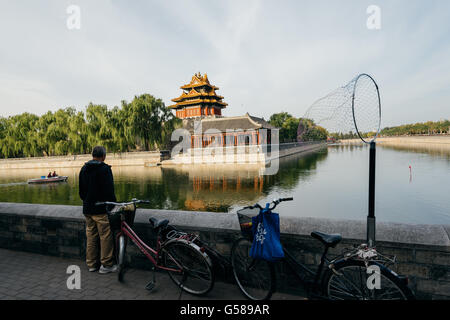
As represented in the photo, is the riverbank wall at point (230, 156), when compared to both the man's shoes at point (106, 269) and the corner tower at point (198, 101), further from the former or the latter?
the man's shoes at point (106, 269)

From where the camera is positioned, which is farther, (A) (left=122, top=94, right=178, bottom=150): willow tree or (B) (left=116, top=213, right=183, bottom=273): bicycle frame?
(A) (left=122, top=94, right=178, bottom=150): willow tree

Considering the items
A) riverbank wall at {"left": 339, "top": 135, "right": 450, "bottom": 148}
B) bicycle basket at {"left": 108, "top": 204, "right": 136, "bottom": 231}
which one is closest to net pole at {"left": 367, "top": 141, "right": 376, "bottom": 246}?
bicycle basket at {"left": 108, "top": 204, "right": 136, "bottom": 231}

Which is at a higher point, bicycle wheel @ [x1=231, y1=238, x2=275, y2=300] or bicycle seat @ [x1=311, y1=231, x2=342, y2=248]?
bicycle seat @ [x1=311, y1=231, x2=342, y2=248]

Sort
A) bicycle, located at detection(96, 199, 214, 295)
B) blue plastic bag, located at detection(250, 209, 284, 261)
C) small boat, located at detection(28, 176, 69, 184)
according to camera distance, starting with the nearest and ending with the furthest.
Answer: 1. blue plastic bag, located at detection(250, 209, 284, 261)
2. bicycle, located at detection(96, 199, 214, 295)
3. small boat, located at detection(28, 176, 69, 184)

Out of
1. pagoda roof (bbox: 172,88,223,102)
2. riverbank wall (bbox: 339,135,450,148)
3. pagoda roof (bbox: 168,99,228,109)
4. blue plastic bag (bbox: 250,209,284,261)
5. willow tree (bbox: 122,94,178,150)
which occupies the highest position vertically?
pagoda roof (bbox: 172,88,223,102)

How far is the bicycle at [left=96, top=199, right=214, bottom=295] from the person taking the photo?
A: 9.98 feet

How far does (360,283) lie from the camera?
246 centimetres

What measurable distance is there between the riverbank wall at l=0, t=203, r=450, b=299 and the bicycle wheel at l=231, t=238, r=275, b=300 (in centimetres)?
20

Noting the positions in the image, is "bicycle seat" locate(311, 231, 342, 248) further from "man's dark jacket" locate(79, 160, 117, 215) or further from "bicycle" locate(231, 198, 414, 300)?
"man's dark jacket" locate(79, 160, 117, 215)

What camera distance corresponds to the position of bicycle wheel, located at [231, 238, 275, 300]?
294 centimetres

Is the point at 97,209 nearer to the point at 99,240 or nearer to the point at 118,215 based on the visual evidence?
the point at 118,215

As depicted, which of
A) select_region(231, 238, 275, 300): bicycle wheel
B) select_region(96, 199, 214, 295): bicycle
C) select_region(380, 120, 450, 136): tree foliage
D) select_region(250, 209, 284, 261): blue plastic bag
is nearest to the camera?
select_region(250, 209, 284, 261): blue plastic bag

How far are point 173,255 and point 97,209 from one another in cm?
122

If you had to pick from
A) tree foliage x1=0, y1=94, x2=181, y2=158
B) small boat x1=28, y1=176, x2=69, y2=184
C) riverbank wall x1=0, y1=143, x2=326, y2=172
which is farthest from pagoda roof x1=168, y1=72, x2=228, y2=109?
small boat x1=28, y1=176, x2=69, y2=184
